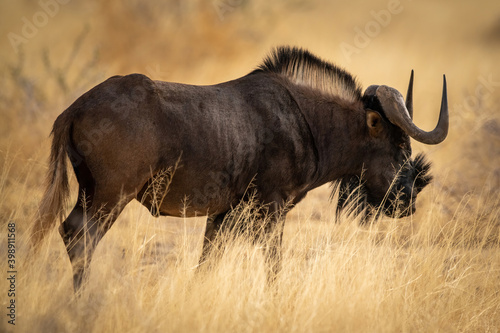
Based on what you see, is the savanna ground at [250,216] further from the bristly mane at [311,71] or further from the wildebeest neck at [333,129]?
the bristly mane at [311,71]

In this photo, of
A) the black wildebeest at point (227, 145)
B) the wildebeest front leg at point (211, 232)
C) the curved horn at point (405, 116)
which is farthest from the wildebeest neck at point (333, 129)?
the wildebeest front leg at point (211, 232)

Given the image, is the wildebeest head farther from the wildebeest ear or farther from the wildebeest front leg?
the wildebeest front leg

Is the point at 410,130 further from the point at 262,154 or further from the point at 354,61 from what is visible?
the point at 354,61

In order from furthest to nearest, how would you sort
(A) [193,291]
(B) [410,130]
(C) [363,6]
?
(C) [363,6]
(B) [410,130]
(A) [193,291]

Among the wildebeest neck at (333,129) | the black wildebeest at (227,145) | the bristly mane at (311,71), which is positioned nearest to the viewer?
the black wildebeest at (227,145)

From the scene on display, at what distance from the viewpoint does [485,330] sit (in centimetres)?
454

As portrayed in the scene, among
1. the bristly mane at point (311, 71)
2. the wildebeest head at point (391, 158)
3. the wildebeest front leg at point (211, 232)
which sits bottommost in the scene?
the wildebeest front leg at point (211, 232)

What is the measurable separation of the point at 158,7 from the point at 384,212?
8.69 meters

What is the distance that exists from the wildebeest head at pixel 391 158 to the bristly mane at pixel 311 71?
0.23 meters

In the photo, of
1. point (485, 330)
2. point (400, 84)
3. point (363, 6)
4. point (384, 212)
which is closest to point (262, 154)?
point (384, 212)

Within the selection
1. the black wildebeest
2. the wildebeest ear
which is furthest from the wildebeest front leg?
the wildebeest ear

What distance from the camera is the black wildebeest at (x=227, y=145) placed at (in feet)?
14.5

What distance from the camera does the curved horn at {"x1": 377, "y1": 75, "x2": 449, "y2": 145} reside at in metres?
5.45

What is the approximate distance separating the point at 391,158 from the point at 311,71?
3.69 feet
